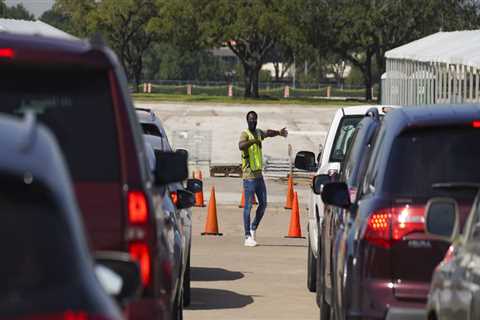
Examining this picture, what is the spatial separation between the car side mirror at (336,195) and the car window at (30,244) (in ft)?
20.3

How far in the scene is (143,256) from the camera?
285 inches

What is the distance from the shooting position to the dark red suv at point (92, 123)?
23.2 feet

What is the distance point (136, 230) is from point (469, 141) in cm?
292

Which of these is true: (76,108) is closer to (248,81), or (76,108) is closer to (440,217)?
(440,217)

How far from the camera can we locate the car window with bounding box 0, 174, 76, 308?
4.44m

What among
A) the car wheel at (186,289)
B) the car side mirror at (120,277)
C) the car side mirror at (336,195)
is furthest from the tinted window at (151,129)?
the car side mirror at (120,277)

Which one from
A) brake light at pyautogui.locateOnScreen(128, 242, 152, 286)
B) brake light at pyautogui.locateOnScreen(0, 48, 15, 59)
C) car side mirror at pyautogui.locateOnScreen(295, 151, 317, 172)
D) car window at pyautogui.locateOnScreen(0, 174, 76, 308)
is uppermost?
brake light at pyautogui.locateOnScreen(0, 48, 15, 59)

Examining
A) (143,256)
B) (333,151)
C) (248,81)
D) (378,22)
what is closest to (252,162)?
(333,151)

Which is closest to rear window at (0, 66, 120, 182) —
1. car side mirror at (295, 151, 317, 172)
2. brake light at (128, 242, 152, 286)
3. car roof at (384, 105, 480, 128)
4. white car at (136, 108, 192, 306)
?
brake light at (128, 242, 152, 286)

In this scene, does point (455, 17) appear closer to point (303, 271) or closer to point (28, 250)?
point (303, 271)

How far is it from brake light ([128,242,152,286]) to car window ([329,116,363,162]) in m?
9.72

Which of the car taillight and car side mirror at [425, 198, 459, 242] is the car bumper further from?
car side mirror at [425, 198, 459, 242]

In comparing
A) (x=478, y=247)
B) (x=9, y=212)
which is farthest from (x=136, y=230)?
(x=9, y=212)

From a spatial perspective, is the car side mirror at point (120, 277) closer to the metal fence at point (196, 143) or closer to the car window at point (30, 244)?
the car window at point (30, 244)
